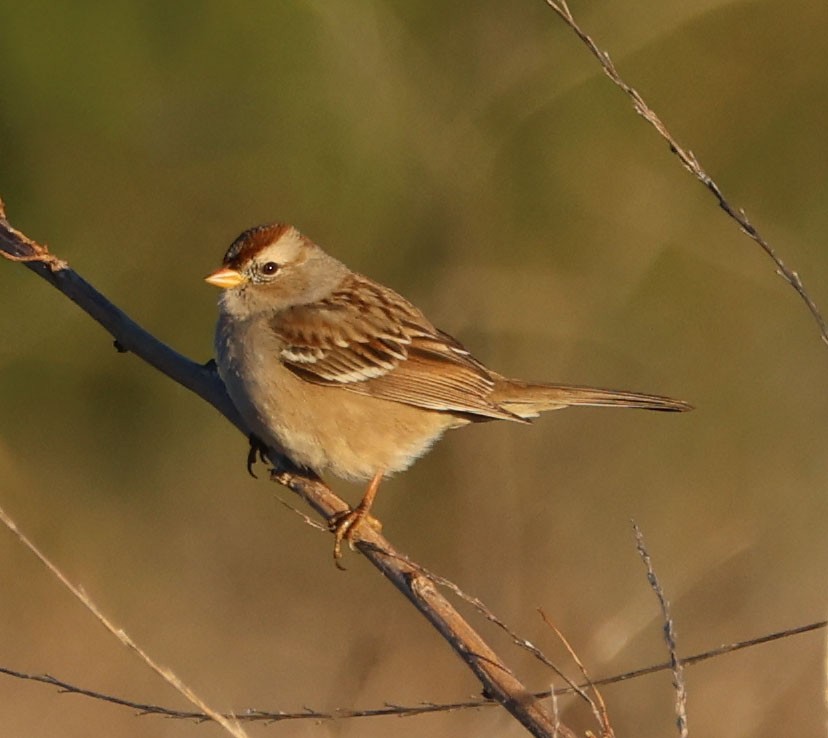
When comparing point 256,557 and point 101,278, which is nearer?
point 256,557

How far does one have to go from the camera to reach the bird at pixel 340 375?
4.21 meters

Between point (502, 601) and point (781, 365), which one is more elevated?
point (781, 365)

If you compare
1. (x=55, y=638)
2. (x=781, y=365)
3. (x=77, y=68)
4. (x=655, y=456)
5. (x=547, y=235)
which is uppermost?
(x=77, y=68)

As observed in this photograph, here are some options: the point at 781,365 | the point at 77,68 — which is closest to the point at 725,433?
the point at 781,365

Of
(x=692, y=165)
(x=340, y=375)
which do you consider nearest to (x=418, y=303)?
(x=340, y=375)

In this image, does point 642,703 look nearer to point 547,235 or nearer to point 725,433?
point 725,433

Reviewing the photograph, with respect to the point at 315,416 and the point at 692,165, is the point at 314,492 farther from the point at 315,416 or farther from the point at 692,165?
the point at 692,165

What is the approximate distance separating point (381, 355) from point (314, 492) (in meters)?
0.78

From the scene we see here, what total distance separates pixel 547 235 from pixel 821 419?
1.92 meters

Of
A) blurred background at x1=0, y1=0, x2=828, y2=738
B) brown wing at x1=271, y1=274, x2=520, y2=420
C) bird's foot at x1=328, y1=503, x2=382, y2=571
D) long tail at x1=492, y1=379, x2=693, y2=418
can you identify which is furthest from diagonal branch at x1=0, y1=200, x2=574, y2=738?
blurred background at x1=0, y1=0, x2=828, y2=738

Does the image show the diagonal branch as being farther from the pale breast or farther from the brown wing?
the brown wing

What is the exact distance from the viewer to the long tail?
4.35 m

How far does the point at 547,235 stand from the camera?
8.30 m

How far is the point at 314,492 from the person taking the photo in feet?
12.8
